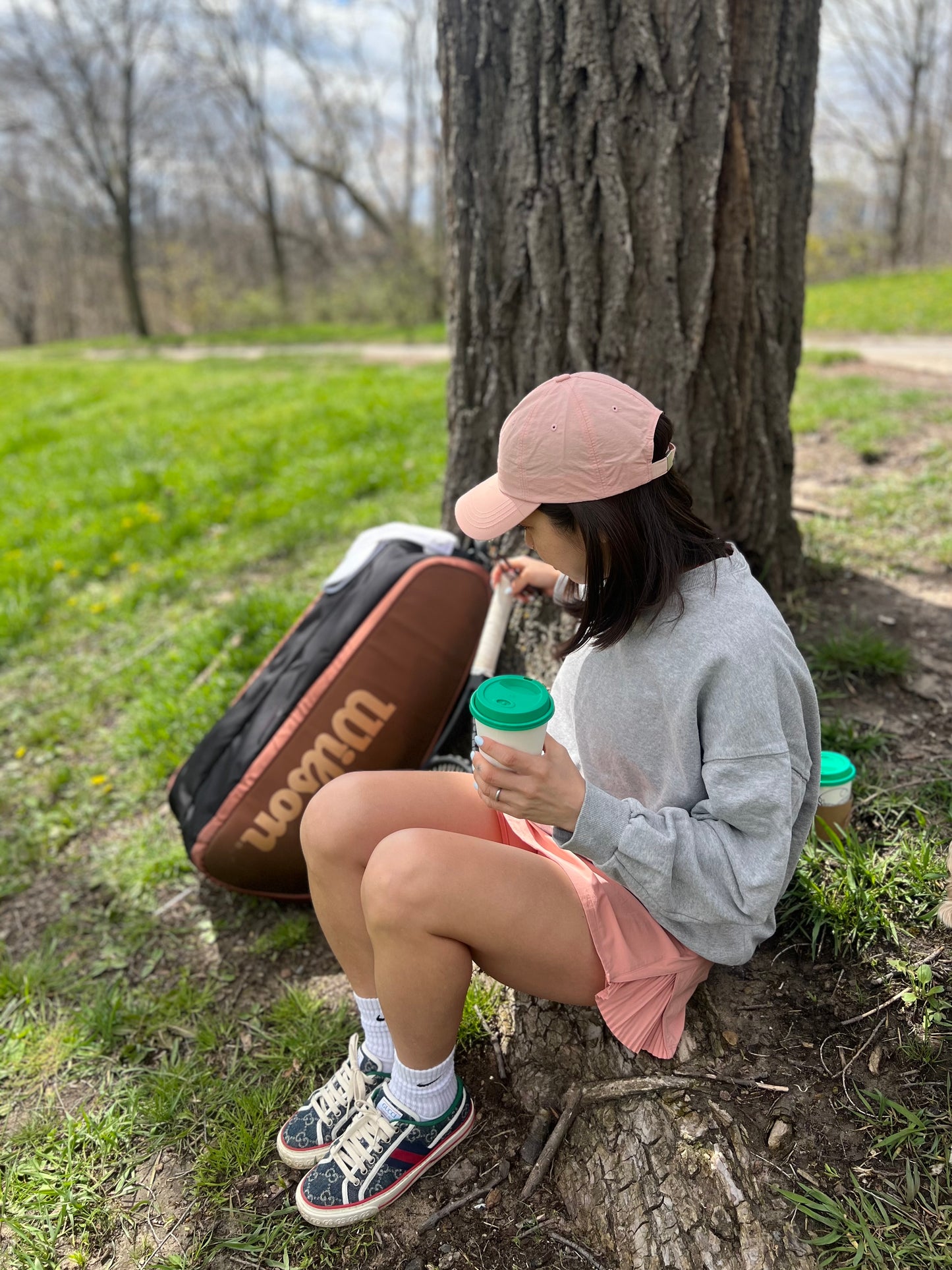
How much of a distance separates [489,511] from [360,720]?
94 centimetres

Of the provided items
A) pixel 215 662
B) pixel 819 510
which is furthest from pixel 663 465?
pixel 215 662

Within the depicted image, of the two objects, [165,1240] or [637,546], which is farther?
[165,1240]

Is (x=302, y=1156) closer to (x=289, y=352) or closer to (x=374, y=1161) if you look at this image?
(x=374, y=1161)

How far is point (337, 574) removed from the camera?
248cm

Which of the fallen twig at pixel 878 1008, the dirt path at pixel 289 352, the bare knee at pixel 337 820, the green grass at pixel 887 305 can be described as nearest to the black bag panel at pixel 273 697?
the bare knee at pixel 337 820

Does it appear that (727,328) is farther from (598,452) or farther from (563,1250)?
(563,1250)

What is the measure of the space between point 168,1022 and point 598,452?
166 centimetres

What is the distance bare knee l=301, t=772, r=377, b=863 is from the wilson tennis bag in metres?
0.56

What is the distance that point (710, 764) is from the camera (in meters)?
1.28

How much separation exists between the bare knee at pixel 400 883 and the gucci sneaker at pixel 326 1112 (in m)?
0.44

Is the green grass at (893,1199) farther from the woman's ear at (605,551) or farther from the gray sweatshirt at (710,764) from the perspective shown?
the woman's ear at (605,551)

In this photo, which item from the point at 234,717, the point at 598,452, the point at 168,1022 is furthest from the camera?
the point at 234,717

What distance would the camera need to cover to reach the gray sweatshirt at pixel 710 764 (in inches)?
A: 49.7

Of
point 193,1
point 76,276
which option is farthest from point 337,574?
point 76,276
